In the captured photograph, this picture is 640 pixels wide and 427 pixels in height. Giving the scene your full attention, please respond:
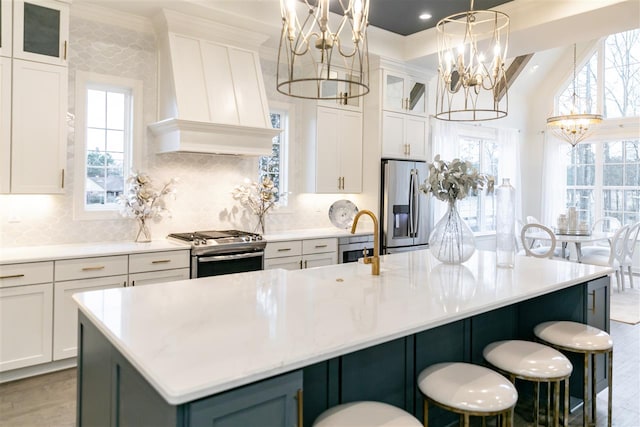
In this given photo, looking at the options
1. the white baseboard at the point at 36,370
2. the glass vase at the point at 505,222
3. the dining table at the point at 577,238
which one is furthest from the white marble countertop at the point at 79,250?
the dining table at the point at 577,238

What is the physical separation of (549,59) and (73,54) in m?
7.64

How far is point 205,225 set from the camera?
4508 mm

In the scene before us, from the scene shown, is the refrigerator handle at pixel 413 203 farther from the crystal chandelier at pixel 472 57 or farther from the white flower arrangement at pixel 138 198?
the white flower arrangement at pixel 138 198

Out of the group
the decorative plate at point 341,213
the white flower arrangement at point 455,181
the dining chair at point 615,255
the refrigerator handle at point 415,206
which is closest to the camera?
the white flower arrangement at point 455,181

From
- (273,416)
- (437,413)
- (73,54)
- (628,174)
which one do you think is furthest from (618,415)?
(628,174)

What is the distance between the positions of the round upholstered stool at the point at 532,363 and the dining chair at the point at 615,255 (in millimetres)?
4348

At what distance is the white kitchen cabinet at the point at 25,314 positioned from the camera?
9.97ft

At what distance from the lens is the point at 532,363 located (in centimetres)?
208

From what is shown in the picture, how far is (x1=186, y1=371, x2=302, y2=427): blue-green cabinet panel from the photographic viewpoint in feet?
3.73

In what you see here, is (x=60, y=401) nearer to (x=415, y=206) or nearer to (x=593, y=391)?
(x=593, y=391)

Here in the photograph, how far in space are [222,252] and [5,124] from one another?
188 cm

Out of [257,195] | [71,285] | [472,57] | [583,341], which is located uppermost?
[472,57]

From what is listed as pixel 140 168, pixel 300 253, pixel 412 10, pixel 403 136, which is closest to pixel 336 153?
pixel 403 136

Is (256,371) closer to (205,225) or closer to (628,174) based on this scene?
(205,225)
